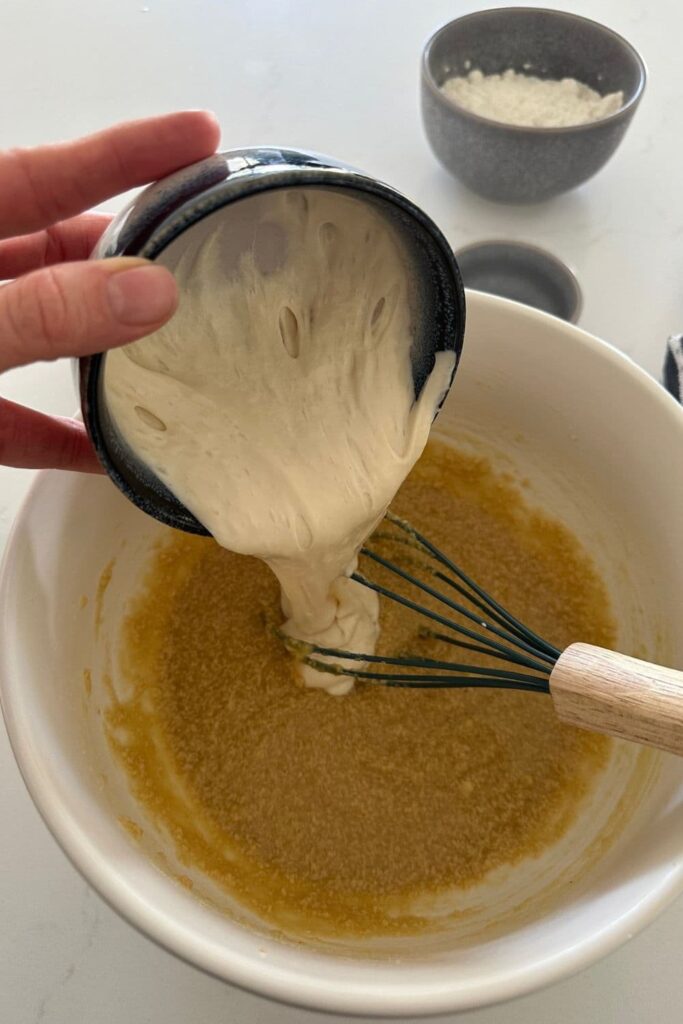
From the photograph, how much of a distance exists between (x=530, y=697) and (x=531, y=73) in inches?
34.8

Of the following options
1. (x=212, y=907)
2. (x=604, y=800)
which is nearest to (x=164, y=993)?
(x=212, y=907)

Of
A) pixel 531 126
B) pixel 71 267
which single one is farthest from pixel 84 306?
pixel 531 126

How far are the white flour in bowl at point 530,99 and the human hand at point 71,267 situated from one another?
1.94 feet

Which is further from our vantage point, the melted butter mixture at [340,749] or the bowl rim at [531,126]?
the bowl rim at [531,126]

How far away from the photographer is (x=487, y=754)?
885 mm

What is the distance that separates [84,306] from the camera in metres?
0.50

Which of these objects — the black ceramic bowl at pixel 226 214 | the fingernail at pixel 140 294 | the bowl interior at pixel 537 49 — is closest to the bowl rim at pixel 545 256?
the bowl interior at pixel 537 49

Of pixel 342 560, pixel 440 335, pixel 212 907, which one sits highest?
pixel 440 335

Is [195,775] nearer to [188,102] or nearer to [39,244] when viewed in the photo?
[39,244]

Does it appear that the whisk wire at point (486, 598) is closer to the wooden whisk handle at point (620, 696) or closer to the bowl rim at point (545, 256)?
the wooden whisk handle at point (620, 696)

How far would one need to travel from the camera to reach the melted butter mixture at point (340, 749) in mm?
811

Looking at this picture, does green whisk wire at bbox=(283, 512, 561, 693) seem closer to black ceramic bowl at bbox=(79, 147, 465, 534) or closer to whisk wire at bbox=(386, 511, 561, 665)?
whisk wire at bbox=(386, 511, 561, 665)

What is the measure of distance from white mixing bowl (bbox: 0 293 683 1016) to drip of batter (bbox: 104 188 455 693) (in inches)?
7.9

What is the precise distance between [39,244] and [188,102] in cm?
65
